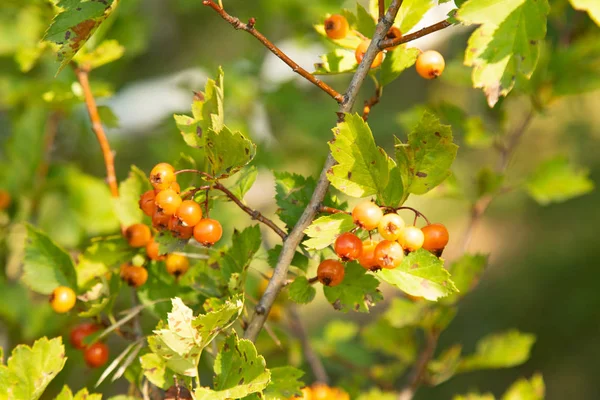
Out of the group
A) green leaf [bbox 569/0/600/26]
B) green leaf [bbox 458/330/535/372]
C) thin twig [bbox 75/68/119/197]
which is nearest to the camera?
green leaf [bbox 569/0/600/26]

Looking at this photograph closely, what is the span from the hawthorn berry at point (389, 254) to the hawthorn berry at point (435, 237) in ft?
0.19

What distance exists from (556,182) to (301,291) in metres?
1.18

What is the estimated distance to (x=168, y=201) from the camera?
89 cm

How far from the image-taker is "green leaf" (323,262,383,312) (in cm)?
92

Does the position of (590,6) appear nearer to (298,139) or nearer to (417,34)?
(417,34)

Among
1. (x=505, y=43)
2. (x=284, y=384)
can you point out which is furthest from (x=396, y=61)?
(x=284, y=384)

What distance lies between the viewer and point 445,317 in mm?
1464

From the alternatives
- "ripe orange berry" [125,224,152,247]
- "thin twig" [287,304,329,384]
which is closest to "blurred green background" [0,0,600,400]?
"thin twig" [287,304,329,384]

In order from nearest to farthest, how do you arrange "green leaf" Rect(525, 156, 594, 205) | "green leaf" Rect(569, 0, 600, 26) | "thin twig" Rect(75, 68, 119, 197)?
"green leaf" Rect(569, 0, 600, 26)
"thin twig" Rect(75, 68, 119, 197)
"green leaf" Rect(525, 156, 594, 205)

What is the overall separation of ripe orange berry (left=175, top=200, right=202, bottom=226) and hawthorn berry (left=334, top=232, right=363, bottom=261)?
0.70 ft

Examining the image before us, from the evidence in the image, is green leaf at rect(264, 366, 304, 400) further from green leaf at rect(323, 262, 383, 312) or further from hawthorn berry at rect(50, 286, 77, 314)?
hawthorn berry at rect(50, 286, 77, 314)

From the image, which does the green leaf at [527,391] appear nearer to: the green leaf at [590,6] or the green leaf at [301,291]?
the green leaf at [301,291]

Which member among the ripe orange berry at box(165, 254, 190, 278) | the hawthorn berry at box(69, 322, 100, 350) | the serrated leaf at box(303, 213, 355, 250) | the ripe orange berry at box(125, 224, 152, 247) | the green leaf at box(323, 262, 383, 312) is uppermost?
the serrated leaf at box(303, 213, 355, 250)

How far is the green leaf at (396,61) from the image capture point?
938 mm
